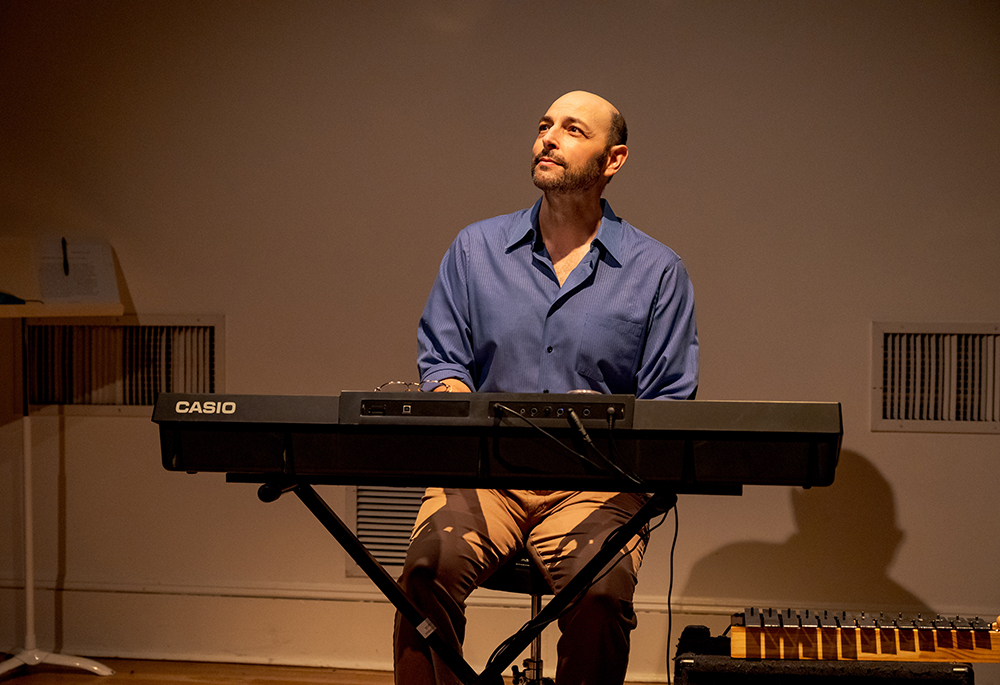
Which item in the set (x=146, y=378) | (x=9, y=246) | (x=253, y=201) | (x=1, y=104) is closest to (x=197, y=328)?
(x=146, y=378)

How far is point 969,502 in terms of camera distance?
2846mm

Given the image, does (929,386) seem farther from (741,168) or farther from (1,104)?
(1,104)

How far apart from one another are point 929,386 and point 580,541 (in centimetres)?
173

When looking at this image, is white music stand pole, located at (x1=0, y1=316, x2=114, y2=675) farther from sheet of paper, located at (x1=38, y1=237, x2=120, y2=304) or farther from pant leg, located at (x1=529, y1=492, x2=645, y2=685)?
pant leg, located at (x1=529, y1=492, x2=645, y2=685)

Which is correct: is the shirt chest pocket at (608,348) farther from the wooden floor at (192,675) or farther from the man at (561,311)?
the wooden floor at (192,675)

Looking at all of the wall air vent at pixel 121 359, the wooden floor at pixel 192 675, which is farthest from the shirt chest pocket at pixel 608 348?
the wall air vent at pixel 121 359

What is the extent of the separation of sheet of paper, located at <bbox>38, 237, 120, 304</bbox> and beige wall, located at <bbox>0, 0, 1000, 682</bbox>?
0.21 feet

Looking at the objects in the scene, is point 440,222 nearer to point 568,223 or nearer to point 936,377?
point 568,223

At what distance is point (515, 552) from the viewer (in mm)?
1860

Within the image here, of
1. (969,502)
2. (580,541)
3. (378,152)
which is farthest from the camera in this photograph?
(378,152)

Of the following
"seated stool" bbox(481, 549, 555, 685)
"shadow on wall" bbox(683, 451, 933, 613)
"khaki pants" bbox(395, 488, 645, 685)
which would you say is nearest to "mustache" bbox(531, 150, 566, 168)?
"khaki pants" bbox(395, 488, 645, 685)

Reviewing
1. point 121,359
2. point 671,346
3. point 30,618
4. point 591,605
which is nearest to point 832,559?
point 671,346

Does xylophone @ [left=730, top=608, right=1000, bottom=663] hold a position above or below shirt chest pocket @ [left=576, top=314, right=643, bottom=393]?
below

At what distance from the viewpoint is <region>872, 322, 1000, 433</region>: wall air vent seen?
2.86 meters
